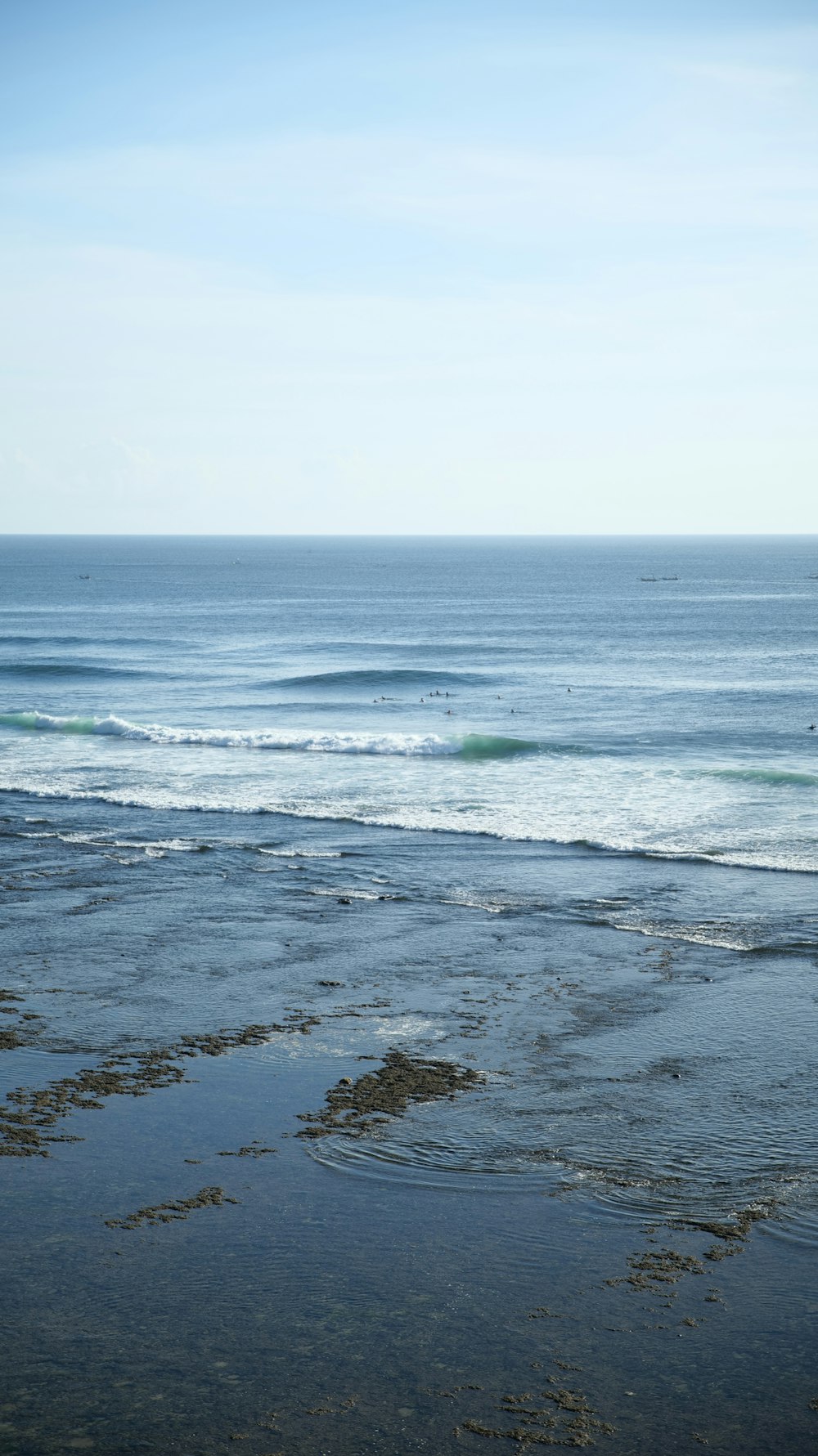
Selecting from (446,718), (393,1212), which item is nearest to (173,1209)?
(393,1212)

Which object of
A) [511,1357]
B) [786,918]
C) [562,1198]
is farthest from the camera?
[786,918]

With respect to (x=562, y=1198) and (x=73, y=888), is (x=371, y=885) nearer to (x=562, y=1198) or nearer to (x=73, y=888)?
(x=73, y=888)

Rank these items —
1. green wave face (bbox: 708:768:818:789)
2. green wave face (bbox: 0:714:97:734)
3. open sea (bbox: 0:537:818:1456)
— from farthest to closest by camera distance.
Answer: green wave face (bbox: 0:714:97:734), green wave face (bbox: 708:768:818:789), open sea (bbox: 0:537:818:1456)

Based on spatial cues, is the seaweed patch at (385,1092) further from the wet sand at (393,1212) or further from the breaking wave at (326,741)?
the breaking wave at (326,741)

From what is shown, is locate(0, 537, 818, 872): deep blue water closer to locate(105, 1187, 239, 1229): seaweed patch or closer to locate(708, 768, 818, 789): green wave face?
locate(708, 768, 818, 789): green wave face

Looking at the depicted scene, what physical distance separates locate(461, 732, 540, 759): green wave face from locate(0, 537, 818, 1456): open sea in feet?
2.55

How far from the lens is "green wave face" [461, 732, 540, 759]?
36.2m

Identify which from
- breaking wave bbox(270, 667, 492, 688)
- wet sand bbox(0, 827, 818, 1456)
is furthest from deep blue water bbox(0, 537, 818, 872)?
wet sand bbox(0, 827, 818, 1456)

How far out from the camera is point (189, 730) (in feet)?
132

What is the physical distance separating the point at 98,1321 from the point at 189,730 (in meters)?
32.1

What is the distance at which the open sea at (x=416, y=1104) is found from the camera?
8133 millimetres

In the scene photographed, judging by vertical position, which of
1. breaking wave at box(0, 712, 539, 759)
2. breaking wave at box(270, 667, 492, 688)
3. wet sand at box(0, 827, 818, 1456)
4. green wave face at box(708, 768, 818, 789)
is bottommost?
wet sand at box(0, 827, 818, 1456)

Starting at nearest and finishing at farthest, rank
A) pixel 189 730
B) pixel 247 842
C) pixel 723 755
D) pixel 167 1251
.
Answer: pixel 167 1251
pixel 247 842
pixel 723 755
pixel 189 730

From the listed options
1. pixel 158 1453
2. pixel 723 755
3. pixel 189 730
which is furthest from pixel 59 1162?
pixel 189 730
